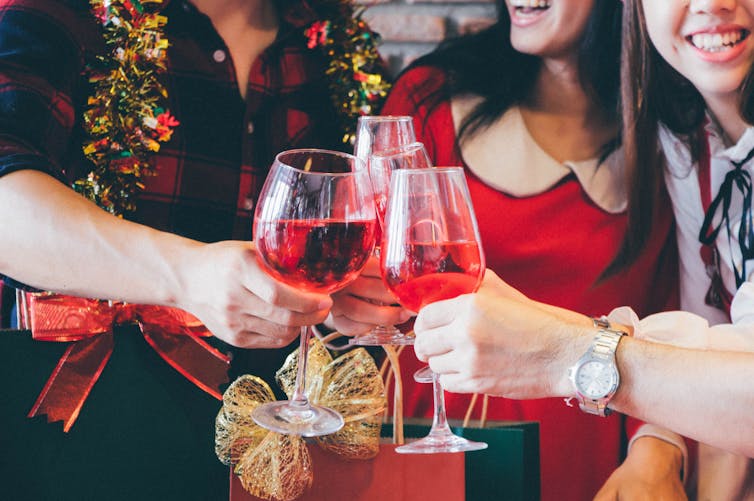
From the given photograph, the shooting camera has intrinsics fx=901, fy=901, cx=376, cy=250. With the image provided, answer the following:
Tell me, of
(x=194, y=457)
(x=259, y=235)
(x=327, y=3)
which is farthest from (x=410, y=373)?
(x=259, y=235)

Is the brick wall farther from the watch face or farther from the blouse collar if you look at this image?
the watch face

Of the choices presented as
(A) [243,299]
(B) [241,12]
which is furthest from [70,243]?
(B) [241,12]

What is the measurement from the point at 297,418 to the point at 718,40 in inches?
37.7

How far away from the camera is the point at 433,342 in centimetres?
110

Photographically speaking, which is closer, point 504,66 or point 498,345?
point 498,345

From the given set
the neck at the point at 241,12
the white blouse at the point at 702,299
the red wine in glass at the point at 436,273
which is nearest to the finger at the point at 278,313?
the red wine in glass at the point at 436,273

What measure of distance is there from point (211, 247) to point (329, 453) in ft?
0.98

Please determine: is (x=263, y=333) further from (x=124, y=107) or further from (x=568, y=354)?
(x=124, y=107)

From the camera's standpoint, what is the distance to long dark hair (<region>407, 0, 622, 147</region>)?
1.81 meters

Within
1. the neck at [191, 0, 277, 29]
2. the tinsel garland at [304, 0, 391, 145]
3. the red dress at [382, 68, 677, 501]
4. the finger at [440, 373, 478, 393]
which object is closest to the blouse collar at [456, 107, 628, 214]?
the red dress at [382, 68, 677, 501]

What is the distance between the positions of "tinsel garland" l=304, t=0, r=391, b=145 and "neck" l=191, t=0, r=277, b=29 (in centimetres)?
8

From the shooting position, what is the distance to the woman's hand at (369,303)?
4.08 ft

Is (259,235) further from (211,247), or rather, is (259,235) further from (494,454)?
(494,454)

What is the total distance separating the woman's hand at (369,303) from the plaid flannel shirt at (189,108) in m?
0.37
